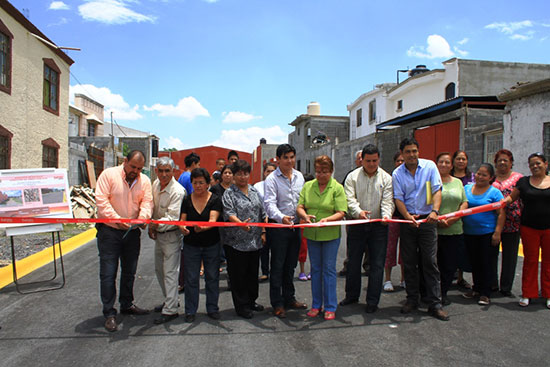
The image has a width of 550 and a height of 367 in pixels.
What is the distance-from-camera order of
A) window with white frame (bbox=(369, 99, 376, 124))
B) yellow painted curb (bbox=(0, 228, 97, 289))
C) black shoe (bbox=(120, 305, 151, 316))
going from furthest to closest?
window with white frame (bbox=(369, 99, 376, 124)), yellow painted curb (bbox=(0, 228, 97, 289)), black shoe (bbox=(120, 305, 151, 316))

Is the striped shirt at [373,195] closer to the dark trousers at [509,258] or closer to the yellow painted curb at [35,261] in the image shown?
the dark trousers at [509,258]

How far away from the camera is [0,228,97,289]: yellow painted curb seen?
640 centimetres

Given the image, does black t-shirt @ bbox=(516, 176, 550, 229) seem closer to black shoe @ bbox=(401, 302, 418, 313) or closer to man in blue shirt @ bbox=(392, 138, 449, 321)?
man in blue shirt @ bbox=(392, 138, 449, 321)

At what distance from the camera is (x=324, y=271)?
4.48 metres

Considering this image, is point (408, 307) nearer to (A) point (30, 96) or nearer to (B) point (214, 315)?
(B) point (214, 315)

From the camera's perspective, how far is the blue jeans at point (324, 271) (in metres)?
4.45

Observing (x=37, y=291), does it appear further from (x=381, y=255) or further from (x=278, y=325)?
(x=381, y=255)

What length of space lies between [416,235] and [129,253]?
327 centimetres

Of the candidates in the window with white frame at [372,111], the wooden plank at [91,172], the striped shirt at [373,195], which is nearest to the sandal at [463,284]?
the striped shirt at [373,195]

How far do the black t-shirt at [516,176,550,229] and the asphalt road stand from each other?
1.01 metres

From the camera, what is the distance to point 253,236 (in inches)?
177

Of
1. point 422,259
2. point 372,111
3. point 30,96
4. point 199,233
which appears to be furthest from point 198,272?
point 372,111

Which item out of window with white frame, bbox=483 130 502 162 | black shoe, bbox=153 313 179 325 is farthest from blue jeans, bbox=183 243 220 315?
window with white frame, bbox=483 130 502 162

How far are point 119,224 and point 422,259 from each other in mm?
3379
